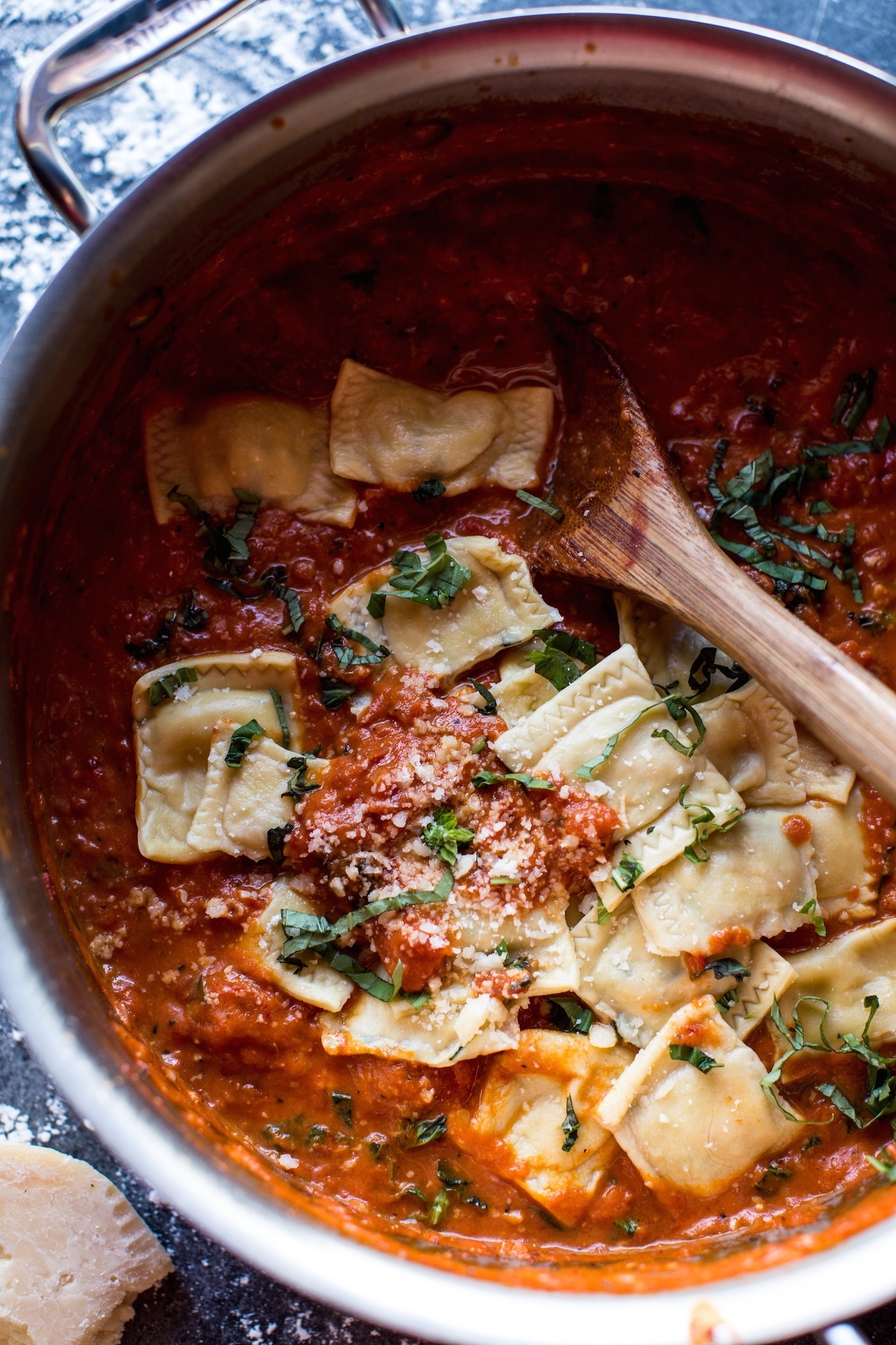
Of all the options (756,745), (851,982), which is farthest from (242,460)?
(851,982)


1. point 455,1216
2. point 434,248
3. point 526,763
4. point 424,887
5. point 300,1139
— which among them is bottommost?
point 455,1216

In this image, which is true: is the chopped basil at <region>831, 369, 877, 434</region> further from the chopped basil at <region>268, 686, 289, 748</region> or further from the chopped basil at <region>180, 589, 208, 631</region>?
the chopped basil at <region>180, 589, 208, 631</region>

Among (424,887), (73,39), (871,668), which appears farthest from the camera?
(871,668)

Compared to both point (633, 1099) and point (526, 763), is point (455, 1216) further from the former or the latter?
point (526, 763)

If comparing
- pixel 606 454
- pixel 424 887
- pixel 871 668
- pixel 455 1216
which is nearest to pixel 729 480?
pixel 606 454

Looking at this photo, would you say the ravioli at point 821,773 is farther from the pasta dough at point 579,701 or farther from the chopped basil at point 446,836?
the chopped basil at point 446,836

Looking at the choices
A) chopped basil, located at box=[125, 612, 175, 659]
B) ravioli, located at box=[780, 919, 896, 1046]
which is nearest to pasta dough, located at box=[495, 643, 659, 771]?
ravioli, located at box=[780, 919, 896, 1046]
